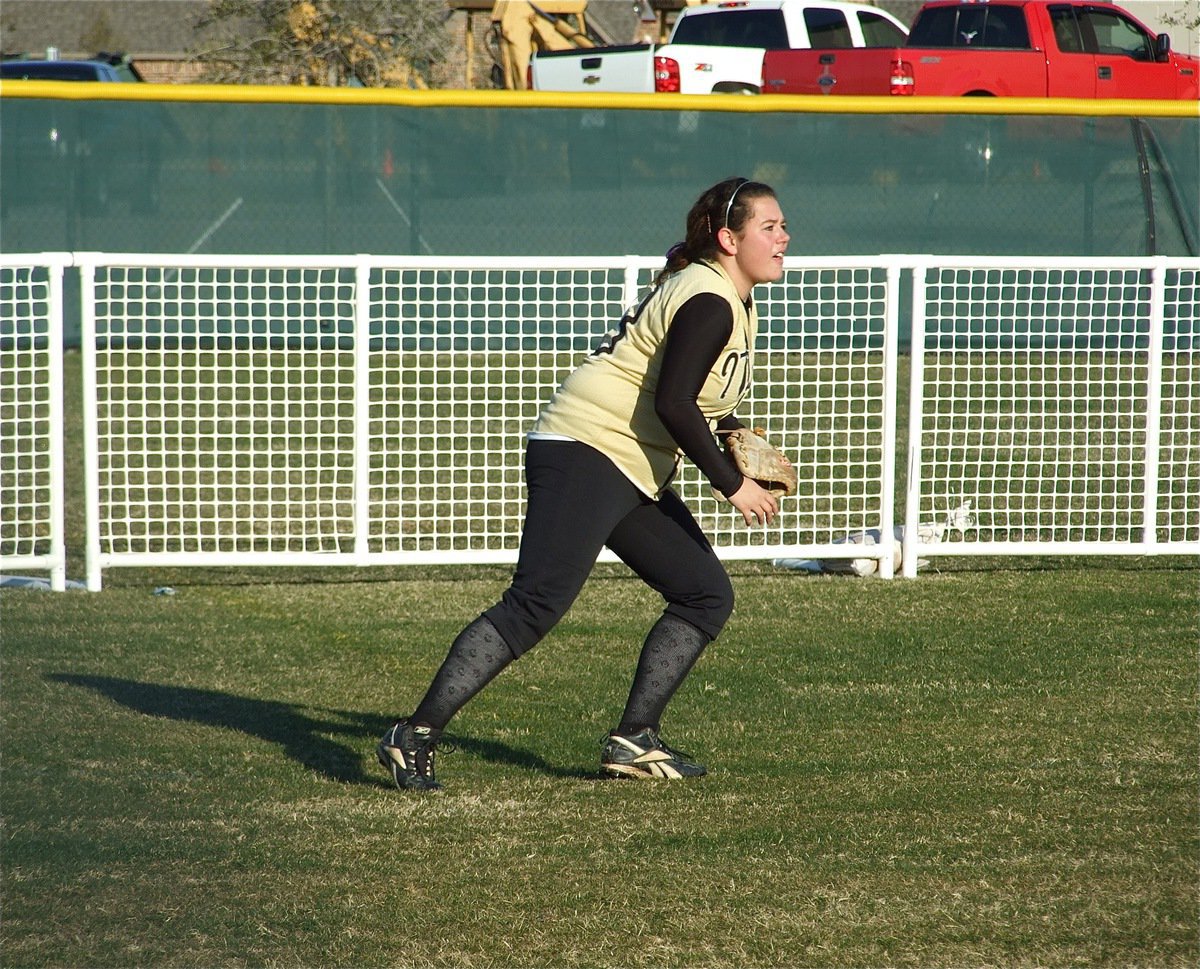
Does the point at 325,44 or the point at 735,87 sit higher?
the point at 325,44

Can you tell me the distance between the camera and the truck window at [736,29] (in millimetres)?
20266

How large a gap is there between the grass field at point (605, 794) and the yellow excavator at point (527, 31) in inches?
670

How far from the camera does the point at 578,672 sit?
6.30 meters

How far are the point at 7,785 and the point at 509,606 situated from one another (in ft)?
5.62

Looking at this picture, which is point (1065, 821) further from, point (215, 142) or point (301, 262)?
point (215, 142)

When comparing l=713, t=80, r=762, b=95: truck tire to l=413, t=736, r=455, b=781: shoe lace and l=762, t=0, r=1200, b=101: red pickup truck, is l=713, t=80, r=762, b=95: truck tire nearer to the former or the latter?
l=762, t=0, r=1200, b=101: red pickup truck

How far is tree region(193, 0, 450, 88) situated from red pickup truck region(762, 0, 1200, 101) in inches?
543

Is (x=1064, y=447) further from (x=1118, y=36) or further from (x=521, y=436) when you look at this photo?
(x=1118, y=36)

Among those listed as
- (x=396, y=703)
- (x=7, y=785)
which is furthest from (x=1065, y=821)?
(x=7, y=785)

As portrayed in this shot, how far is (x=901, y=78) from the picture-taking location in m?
17.8

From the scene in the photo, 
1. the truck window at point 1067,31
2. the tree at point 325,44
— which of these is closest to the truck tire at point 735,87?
the truck window at point 1067,31

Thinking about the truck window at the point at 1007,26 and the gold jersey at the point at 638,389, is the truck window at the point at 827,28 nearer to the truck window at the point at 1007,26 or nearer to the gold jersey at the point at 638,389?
the truck window at the point at 1007,26

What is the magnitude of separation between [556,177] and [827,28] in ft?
28.9

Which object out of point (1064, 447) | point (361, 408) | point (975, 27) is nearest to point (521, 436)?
point (361, 408)
